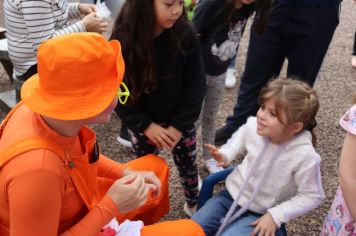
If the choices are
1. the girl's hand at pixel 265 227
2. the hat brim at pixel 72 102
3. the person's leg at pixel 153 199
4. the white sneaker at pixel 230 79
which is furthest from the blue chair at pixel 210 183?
the white sneaker at pixel 230 79

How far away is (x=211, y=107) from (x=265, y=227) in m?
0.97

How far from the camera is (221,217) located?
5.74 feet

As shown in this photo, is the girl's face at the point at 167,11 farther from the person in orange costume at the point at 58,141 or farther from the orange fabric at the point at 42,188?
the orange fabric at the point at 42,188

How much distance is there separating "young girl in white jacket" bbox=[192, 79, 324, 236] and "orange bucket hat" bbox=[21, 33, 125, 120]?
2.35 feet

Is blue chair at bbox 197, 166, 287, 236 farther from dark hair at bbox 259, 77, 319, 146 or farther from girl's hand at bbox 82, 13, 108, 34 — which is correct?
girl's hand at bbox 82, 13, 108, 34

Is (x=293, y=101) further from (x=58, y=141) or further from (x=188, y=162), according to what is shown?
(x=58, y=141)

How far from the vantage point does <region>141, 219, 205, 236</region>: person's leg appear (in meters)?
1.42

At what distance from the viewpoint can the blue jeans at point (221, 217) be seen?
165 centimetres

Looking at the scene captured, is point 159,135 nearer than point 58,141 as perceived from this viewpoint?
No

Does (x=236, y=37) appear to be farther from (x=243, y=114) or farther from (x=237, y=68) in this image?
(x=237, y=68)

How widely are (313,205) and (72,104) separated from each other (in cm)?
103

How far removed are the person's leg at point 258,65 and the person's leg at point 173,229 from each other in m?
1.34

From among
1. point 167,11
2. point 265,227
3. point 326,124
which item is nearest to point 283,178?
point 265,227

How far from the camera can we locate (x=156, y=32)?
1644 mm
